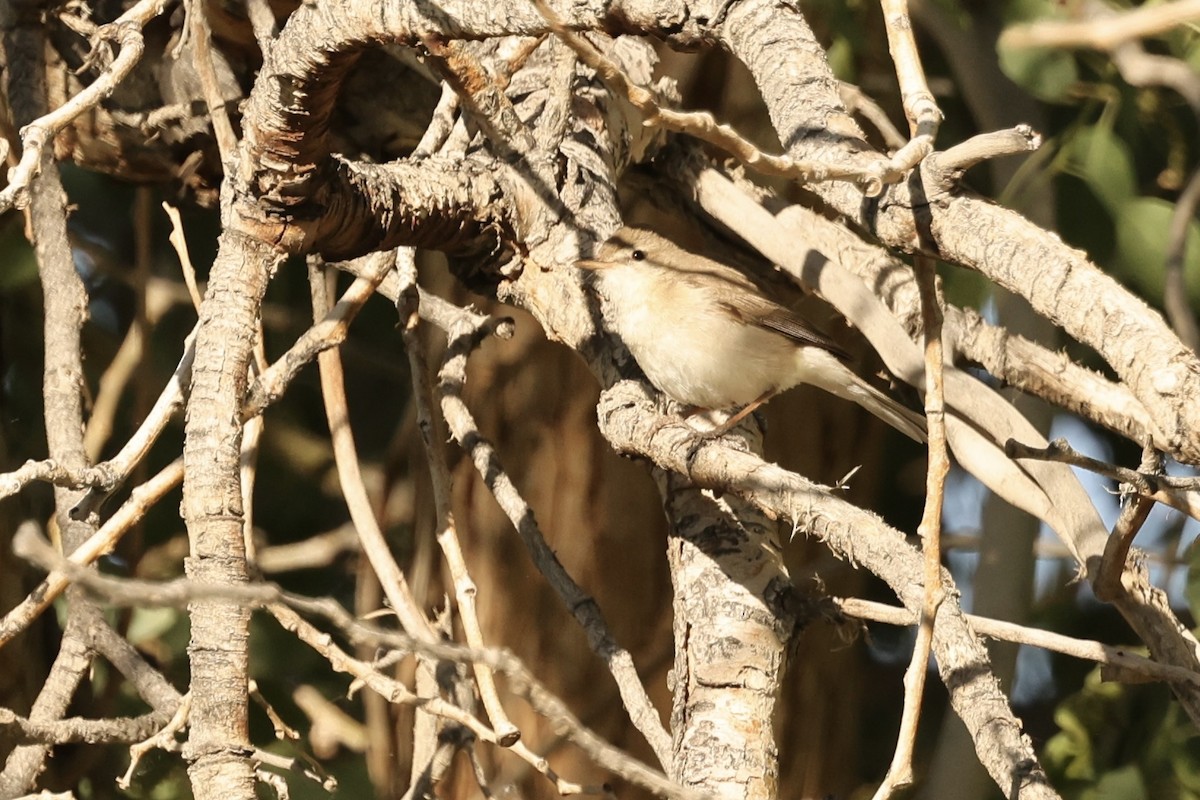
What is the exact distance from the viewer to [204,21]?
281 cm

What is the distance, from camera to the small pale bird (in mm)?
3174

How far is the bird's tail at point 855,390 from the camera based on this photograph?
10.8 feet

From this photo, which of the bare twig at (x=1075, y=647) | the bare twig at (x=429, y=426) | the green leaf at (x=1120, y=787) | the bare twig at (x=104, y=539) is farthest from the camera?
the green leaf at (x=1120, y=787)

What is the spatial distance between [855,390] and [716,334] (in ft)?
1.35

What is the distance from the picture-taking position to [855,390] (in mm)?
3477

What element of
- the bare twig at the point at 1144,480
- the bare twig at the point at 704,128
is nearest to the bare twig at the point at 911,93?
the bare twig at the point at 704,128

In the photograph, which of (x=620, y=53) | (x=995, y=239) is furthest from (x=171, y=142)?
(x=995, y=239)

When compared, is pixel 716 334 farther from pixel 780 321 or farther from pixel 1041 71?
pixel 1041 71

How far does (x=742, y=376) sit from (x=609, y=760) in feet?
7.43

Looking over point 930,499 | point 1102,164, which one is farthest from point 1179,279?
point 930,499

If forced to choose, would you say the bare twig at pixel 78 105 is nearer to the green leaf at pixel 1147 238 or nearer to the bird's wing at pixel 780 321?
the bird's wing at pixel 780 321

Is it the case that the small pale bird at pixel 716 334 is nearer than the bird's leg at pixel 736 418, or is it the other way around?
the bird's leg at pixel 736 418

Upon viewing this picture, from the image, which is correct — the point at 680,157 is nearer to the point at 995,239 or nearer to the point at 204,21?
the point at 204,21

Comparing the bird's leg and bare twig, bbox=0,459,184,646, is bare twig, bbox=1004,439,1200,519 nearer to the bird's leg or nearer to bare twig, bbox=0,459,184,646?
the bird's leg
